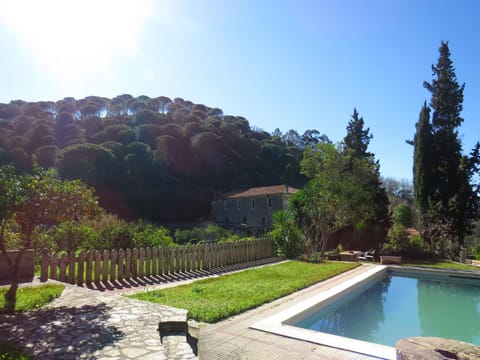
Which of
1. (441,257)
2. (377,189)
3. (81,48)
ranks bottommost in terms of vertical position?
(441,257)

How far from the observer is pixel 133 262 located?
8.73 m

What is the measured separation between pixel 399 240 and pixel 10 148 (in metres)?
40.2

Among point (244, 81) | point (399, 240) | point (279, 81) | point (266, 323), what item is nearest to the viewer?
point (266, 323)

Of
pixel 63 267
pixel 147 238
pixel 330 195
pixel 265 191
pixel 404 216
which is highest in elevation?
pixel 265 191

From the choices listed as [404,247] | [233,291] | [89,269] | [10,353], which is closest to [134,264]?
[89,269]

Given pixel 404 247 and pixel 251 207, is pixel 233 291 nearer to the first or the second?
pixel 404 247

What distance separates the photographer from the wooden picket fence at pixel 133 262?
298 inches

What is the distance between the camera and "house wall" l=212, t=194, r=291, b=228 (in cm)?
3856

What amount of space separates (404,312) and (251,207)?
33515 millimetres

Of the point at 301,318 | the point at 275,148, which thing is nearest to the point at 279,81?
the point at 301,318

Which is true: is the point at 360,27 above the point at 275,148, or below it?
below

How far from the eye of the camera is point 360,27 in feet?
34.2

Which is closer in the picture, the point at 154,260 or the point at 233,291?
the point at 233,291

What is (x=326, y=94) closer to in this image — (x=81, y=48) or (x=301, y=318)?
(x=81, y=48)
